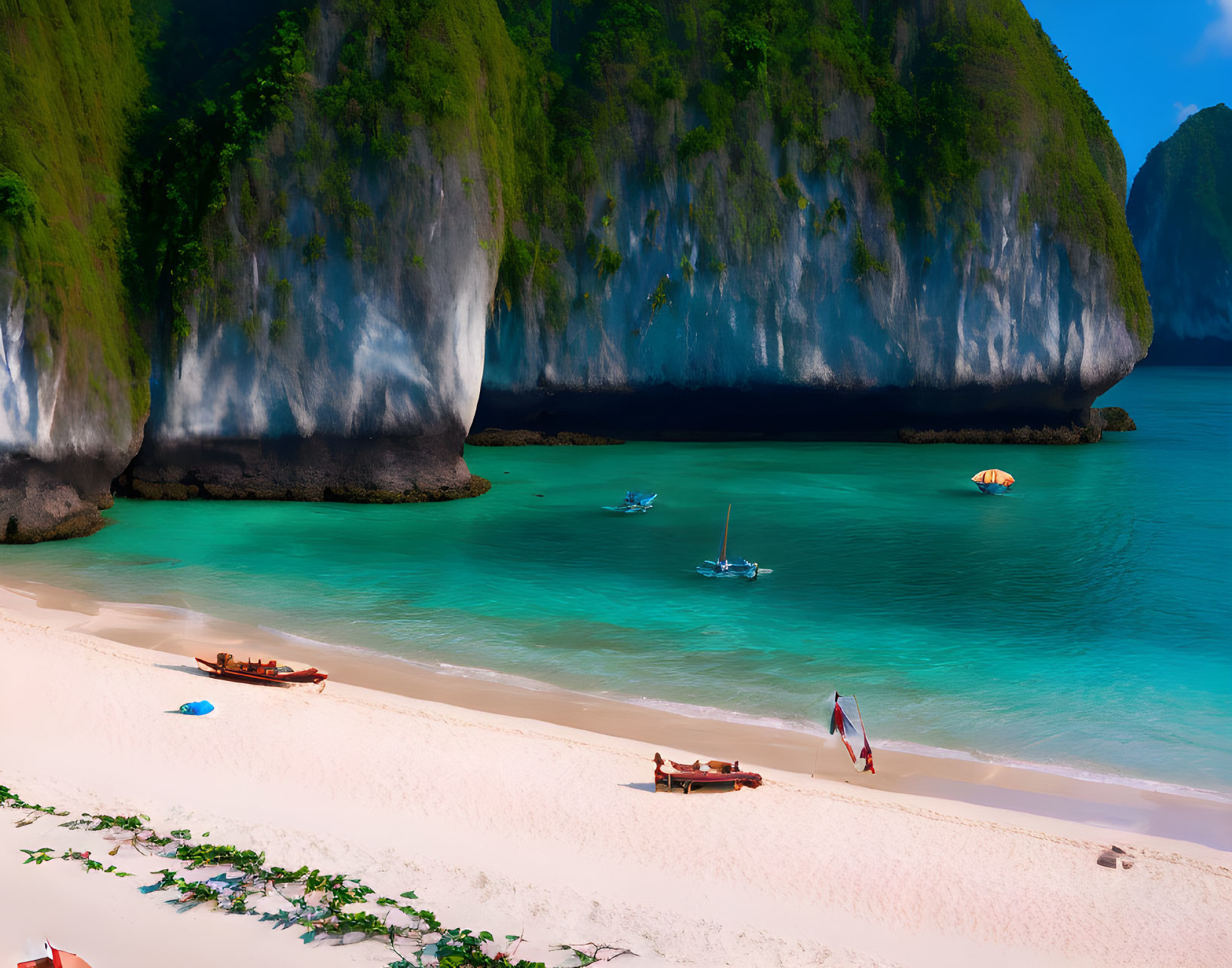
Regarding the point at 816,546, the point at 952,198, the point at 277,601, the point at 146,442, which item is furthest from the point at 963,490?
A: the point at 146,442

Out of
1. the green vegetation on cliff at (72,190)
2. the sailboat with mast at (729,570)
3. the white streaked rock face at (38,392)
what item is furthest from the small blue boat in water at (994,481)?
the white streaked rock face at (38,392)

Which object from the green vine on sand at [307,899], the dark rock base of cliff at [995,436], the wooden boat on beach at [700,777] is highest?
the dark rock base of cliff at [995,436]

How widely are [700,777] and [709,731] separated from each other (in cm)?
272

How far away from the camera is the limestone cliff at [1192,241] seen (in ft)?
386

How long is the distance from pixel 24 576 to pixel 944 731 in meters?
19.2

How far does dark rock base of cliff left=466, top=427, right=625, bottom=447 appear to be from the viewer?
47.4 metres

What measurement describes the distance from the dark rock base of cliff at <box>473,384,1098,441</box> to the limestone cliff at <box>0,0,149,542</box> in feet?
64.8

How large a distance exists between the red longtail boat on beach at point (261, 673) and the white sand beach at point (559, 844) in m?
0.63

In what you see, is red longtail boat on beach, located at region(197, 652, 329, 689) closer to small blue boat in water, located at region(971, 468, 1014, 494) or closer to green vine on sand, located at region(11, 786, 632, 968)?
green vine on sand, located at region(11, 786, 632, 968)

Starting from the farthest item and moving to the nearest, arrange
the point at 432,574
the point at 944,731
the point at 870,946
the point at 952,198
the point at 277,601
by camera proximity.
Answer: the point at 952,198 → the point at 432,574 → the point at 277,601 → the point at 944,731 → the point at 870,946

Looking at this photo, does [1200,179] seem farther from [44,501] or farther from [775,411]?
[44,501]

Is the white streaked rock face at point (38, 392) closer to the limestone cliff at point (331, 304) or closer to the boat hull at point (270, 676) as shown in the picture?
the limestone cliff at point (331, 304)

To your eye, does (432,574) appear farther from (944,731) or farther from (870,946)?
(870,946)

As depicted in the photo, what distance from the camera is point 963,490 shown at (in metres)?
36.1
